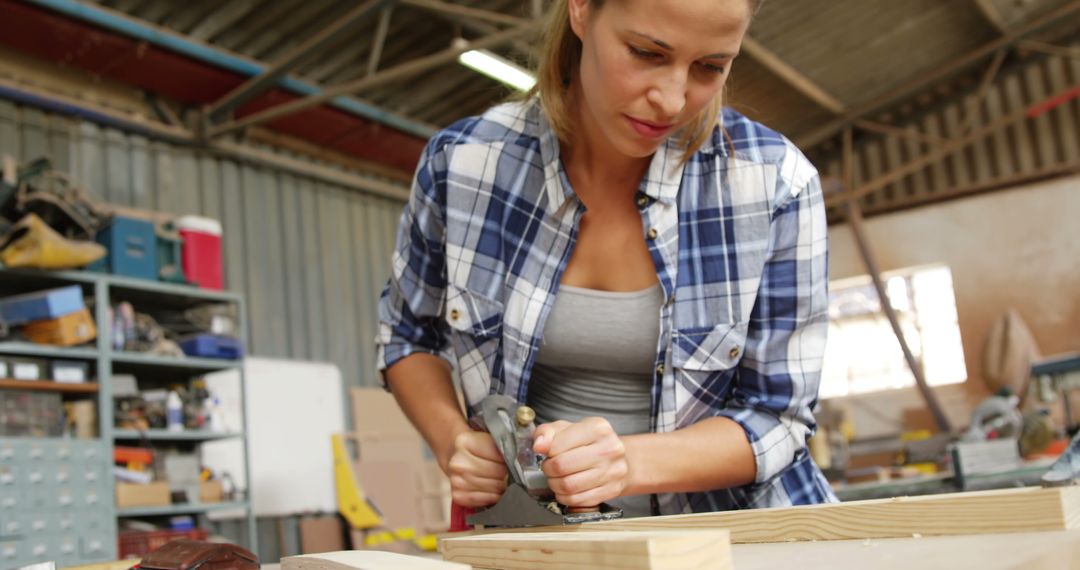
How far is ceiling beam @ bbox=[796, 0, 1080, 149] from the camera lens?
8.90 metres

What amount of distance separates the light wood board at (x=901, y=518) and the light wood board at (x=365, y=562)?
0.78ft

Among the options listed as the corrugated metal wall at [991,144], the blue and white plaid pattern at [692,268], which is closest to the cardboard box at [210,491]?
the blue and white plaid pattern at [692,268]

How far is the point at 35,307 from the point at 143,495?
1063 millimetres

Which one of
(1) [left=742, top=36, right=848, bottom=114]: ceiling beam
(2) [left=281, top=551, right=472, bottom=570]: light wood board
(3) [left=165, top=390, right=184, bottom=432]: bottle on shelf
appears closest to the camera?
(2) [left=281, top=551, right=472, bottom=570]: light wood board

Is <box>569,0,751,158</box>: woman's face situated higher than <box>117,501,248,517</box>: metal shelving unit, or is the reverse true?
<box>569,0,751,158</box>: woman's face

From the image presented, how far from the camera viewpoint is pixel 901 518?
798 millimetres

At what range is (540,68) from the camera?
4.36 ft

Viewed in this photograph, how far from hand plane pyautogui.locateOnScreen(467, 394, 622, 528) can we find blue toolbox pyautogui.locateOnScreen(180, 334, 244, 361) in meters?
4.38

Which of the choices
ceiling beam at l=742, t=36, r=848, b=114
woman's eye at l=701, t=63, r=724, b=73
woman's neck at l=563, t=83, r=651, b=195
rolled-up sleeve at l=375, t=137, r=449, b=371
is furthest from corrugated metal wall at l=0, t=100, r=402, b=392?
woman's eye at l=701, t=63, r=724, b=73

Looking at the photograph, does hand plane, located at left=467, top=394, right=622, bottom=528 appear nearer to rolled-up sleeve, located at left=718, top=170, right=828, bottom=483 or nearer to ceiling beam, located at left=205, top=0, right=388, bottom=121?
rolled-up sleeve, located at left=718, top=170, right=828, bottom=483

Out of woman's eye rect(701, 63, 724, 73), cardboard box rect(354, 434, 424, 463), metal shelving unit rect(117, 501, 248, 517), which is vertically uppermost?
woman's eye rect(701, 63, 724, 73)

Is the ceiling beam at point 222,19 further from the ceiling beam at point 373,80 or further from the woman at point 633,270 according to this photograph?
the woman at point 633,270

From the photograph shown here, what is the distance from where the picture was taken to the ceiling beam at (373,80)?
231 inches

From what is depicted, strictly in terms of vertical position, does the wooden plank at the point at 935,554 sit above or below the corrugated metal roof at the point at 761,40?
below
